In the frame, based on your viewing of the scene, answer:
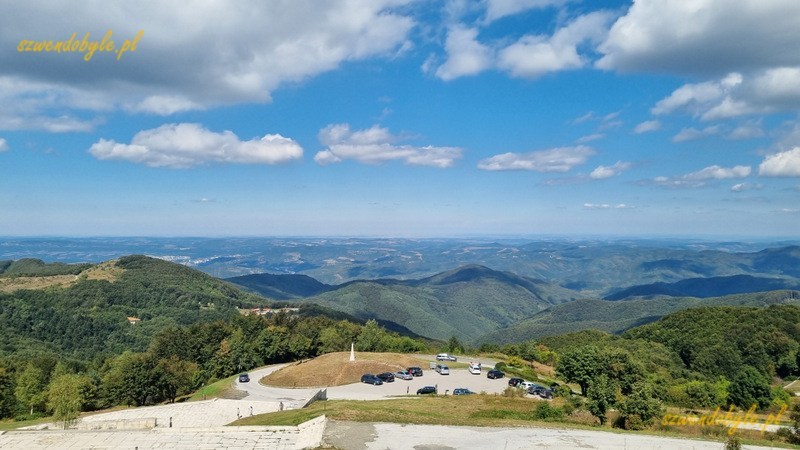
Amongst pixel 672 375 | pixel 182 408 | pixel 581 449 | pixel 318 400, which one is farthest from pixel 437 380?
pixel 672 375

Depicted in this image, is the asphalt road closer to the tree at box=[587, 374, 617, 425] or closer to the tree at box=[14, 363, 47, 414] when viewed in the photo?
the tree at box=[587, 374, 617, 425]

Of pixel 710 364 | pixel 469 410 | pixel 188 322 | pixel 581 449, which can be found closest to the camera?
pixel 581 449

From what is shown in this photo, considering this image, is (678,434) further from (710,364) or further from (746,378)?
(710,364)

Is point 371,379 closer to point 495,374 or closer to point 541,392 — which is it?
point 495,374

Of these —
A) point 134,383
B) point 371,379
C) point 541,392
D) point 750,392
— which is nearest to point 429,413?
point 541,392

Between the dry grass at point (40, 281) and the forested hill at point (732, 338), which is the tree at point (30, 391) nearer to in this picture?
the forested hill at point (732, 338)

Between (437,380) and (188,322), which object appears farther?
(188,322)

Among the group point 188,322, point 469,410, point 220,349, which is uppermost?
point 469,410
